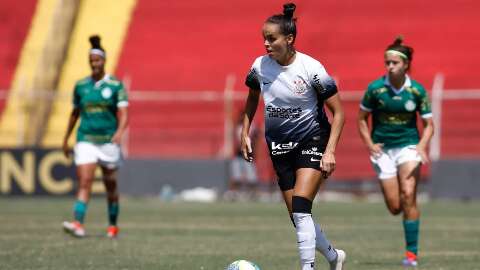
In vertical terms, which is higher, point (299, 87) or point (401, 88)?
point (299, 87)

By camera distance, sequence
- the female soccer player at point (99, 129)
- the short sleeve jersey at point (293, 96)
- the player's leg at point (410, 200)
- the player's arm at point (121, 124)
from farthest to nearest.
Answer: the female soccer player at point (99, 129) < the player's arm at point (121, 124) < the player's leg at point (410, 200) < the short sleeve jersey at point (293, 96)

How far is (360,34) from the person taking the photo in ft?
110

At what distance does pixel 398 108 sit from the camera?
13258 millimetres

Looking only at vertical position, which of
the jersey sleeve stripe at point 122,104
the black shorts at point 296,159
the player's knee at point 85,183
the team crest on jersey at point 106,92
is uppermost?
the black shorts at point 296,159

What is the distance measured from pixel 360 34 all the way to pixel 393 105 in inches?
803

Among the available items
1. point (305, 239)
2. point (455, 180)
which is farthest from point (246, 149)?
point (455, 180)

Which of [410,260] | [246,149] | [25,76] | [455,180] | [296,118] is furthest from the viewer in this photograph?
[25,76]

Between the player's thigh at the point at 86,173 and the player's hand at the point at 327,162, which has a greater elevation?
the player's hand at the point at 327,162

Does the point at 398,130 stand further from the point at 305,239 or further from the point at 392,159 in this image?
the point at 305,239

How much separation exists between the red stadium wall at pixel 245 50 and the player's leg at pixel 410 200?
1611cm

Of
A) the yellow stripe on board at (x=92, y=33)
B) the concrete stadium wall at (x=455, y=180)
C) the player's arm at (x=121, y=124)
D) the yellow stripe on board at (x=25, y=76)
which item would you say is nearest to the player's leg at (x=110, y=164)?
the player's arm at (x=121, y=124)

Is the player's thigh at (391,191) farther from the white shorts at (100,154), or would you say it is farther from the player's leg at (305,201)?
the white shorts at (100,154)

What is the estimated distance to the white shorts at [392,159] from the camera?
13180mm

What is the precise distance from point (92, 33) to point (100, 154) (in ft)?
67.9
